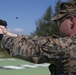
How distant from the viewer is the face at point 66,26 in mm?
1918

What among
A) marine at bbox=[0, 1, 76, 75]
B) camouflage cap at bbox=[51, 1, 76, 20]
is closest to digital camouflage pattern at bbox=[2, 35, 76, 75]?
marine at bbox=[0, 1, 76, 75]

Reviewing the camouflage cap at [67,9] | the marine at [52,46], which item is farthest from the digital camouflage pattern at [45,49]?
the camouflage cap at [67,9]

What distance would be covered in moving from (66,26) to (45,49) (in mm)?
237

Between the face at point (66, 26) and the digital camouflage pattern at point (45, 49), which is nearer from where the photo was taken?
the digital camouflage pattern at point (45, 49)

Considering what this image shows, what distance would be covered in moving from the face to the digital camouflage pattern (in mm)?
59

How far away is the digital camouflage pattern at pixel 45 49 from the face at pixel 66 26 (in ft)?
0.19

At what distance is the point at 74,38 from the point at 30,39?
0.29 meters

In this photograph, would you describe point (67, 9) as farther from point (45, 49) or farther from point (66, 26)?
point (45, 49)

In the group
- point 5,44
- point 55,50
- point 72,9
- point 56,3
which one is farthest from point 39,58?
point 56,3

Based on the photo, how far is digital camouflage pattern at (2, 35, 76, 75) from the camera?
1.78 meters

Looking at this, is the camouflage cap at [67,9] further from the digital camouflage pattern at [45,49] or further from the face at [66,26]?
the digital camouflage pattern at [45,49]

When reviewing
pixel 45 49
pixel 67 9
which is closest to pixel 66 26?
pixel 67 9

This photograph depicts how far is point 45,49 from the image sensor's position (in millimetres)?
1789

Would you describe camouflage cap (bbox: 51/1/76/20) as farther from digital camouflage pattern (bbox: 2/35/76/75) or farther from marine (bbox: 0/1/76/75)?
digital camouflage pattern (bbox: 2/35/76/75)
